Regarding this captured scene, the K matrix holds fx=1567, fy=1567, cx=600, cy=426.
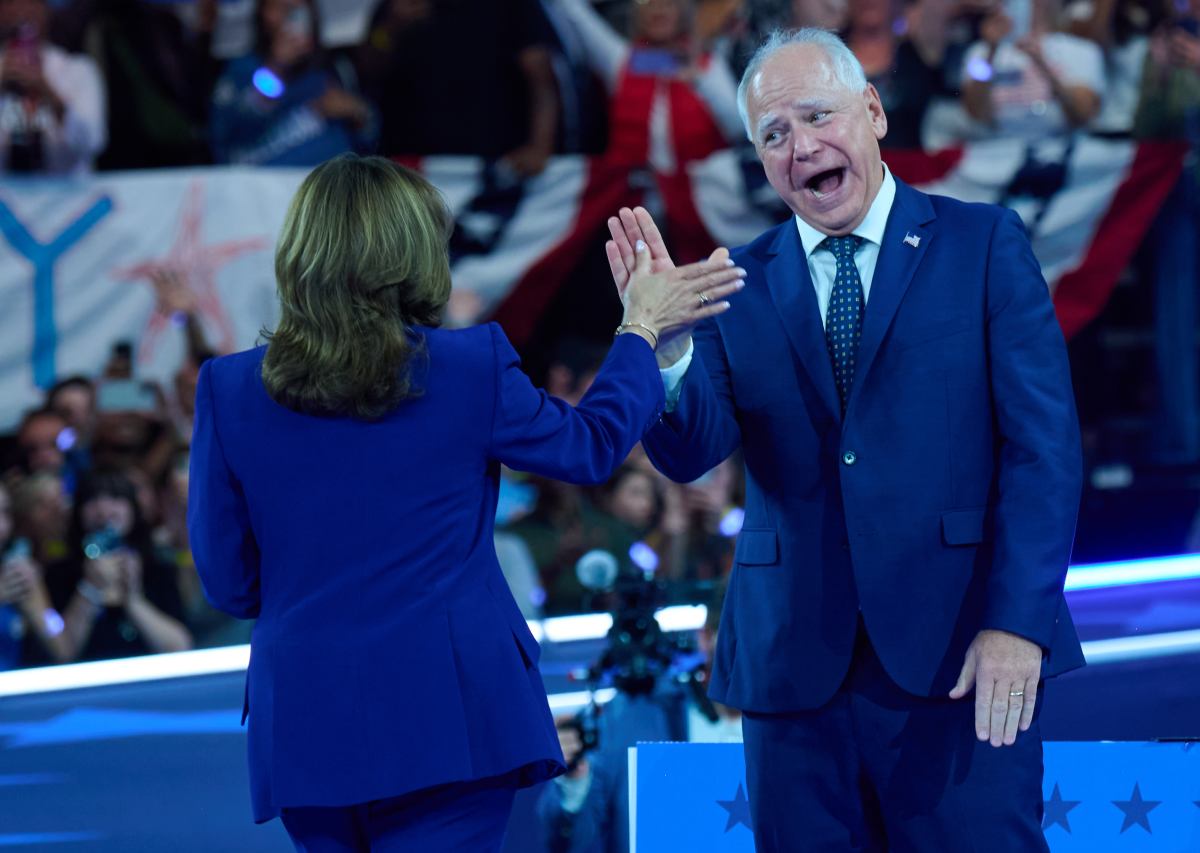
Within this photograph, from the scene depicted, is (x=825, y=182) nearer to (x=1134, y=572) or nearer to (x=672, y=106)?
(x=672, y=106)

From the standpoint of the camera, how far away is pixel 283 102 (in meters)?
5.83

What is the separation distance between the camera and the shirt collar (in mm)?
2082


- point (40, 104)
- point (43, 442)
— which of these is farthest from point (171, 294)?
point (40, 104)

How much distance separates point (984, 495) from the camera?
1.97 metres

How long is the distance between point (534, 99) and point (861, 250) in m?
4.20

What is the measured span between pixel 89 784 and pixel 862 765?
2.81 metres

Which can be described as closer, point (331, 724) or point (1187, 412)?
point (331, 724)

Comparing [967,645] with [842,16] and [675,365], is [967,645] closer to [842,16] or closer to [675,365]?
[675,365]

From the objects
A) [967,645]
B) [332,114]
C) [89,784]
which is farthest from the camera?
[332,114]

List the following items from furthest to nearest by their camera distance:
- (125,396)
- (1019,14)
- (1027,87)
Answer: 1. (1019,14)
2. (1027,87)
3. (125,396)

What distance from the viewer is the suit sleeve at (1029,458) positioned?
1.86 metres

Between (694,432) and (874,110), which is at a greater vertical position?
(874,110)

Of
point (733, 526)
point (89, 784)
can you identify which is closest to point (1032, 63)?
point (733, 526)

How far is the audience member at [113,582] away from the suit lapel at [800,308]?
325 cm
